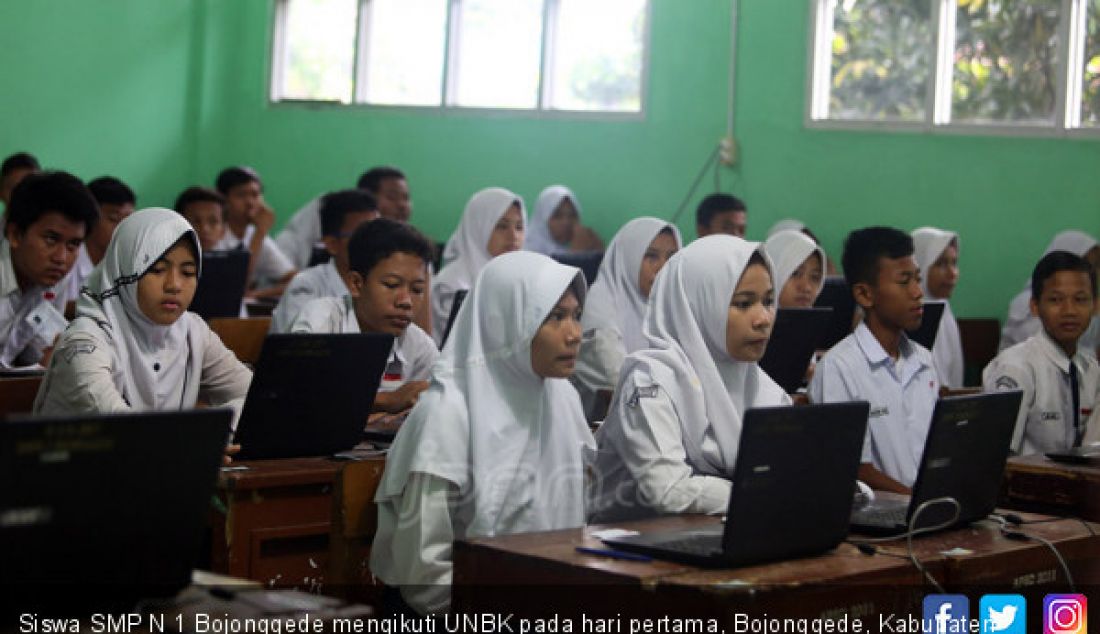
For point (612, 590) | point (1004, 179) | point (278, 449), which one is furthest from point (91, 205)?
point (1004, 179)

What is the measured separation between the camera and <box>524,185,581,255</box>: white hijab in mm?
8594

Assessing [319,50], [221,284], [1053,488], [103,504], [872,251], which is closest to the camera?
[103,504]

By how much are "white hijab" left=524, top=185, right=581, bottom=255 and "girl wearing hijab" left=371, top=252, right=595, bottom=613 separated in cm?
546

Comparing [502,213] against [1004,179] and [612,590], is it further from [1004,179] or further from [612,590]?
[612,590]

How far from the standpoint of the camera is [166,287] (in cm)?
355

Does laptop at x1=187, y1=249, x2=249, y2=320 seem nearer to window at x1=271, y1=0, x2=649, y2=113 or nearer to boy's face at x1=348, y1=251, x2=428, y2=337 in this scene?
boy's face at x1=348, y1=251, x2=428, y2=337

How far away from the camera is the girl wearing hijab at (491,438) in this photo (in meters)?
2.79

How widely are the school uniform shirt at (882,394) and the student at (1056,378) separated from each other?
21.5 inches

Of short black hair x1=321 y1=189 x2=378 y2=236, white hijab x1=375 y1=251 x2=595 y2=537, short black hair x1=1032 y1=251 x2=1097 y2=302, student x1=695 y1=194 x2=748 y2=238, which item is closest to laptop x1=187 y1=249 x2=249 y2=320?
short black hair x1=321 y1=189 x2=378 y2=236

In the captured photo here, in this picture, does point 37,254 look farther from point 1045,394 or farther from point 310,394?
point 1045,394

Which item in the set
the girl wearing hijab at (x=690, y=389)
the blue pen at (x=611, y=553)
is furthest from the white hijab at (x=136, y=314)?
the blue pen at (x=611, y=553)

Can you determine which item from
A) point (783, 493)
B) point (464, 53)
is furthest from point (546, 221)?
point (783, 493)

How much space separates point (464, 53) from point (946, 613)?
7.13 metres

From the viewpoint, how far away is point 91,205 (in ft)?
14.5
